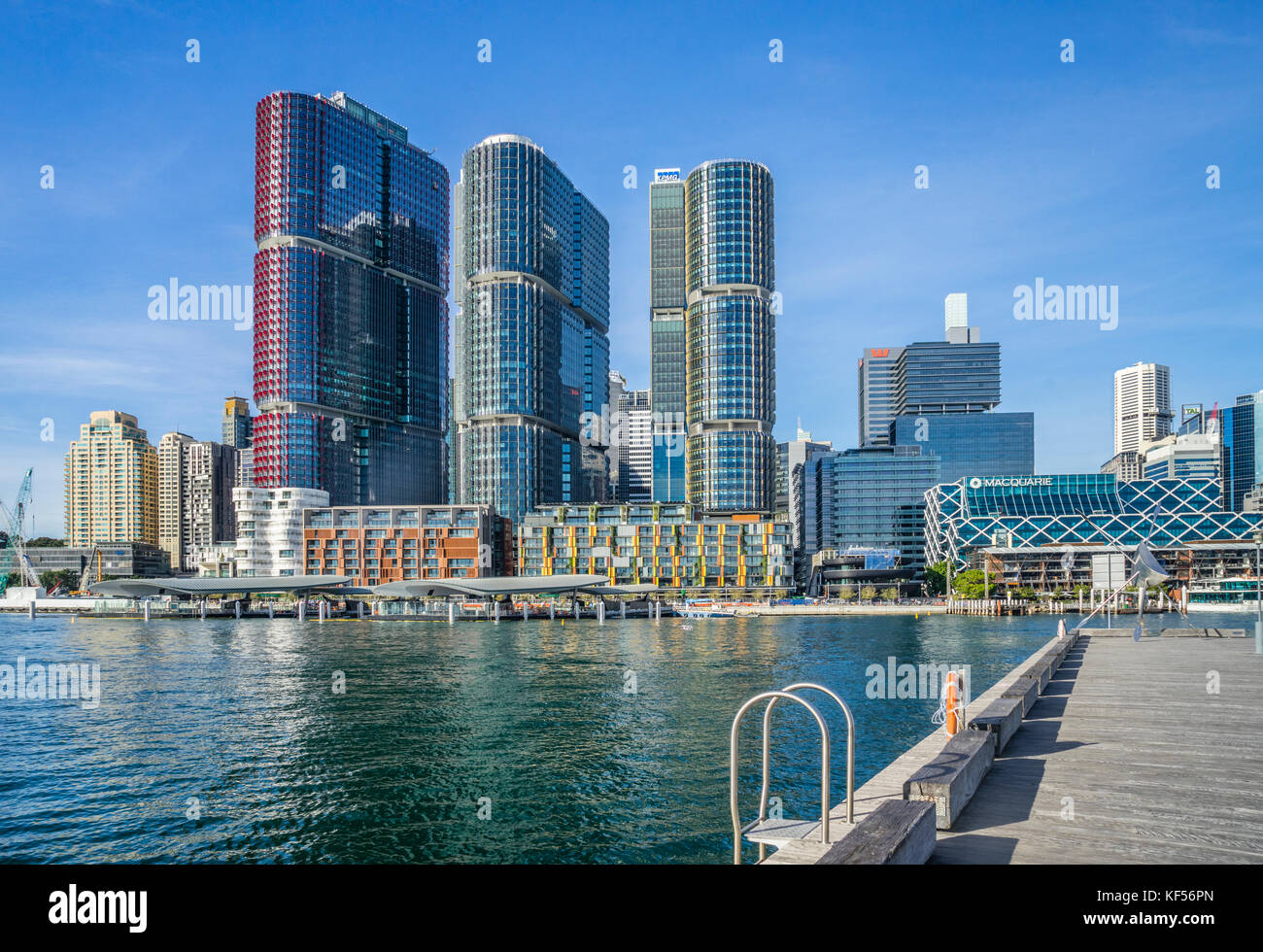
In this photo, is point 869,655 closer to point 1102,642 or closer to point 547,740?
point 1102,642

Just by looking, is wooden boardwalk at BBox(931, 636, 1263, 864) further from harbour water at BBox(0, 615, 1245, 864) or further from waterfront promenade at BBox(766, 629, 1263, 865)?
harbour water at BBox(0, 615, 1245, 864)

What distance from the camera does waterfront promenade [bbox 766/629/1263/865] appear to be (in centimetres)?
1382

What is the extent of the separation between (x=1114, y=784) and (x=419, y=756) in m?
28.6

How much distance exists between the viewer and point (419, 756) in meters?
38.5

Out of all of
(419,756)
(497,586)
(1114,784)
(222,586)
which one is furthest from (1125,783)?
(222,586)

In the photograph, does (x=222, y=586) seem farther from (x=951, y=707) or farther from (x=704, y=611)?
(x=951, y=707)

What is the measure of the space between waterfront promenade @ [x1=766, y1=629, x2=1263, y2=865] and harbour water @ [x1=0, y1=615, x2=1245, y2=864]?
618 cm

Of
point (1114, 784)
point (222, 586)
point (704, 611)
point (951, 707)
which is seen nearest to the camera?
point (1114, 784)

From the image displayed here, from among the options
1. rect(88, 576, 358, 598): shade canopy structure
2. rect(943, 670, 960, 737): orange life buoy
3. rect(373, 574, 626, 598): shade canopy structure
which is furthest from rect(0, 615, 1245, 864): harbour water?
rect(88, 576, 358, 598): shade canopy structure

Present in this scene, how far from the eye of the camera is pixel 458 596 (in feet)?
619

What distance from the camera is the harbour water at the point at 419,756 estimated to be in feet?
87.6

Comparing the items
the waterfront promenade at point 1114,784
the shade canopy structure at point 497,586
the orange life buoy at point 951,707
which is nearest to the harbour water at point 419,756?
the orange life buoy at point 951,707
